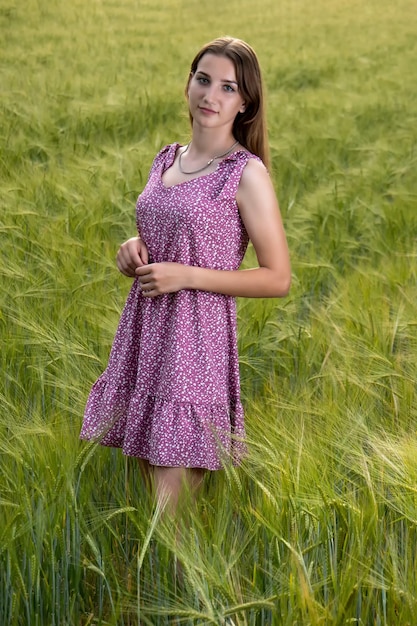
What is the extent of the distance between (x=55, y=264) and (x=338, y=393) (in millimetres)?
908

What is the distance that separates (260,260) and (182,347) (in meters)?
0.20

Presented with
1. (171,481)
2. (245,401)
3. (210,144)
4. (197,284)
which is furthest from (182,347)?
(245,401)

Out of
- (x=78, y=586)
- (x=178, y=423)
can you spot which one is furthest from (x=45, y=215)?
(x=78, y=586)

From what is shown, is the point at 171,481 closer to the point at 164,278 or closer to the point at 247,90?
the point at 164,278

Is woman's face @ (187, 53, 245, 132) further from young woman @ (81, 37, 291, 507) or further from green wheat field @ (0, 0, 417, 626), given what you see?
green wheat field @ (0, 0, 417, 626)

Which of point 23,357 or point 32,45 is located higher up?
point 32,45

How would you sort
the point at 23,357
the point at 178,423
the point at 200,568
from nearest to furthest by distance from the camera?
the point at 200,568, the point at 178,423, the point at 23,357

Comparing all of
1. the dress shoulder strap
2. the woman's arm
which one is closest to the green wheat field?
the woman's arm

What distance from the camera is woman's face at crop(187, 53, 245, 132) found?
68.9 inches

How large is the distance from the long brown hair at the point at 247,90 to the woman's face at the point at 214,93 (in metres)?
0.01

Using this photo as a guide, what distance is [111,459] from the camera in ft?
6.15

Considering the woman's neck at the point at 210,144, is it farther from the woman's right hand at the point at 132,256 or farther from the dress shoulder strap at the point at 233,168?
the woman's right hand at the point at 132,256

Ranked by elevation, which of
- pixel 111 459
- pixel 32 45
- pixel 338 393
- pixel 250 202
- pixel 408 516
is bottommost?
pixel 408 516

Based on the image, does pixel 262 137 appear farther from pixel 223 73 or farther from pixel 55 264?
pixel 55 264
